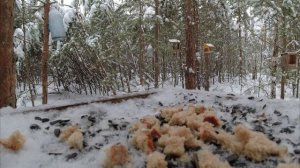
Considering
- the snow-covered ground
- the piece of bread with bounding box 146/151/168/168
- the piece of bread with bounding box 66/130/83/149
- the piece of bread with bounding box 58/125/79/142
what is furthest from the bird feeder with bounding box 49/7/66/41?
the piece of bread with bounding box 146/151/168/168

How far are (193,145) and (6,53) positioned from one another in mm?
2882

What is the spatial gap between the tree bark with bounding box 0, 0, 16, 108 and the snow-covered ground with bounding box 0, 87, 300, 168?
190 cm

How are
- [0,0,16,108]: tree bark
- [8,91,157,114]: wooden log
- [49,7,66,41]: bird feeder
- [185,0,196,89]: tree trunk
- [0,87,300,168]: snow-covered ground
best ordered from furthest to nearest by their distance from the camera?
[185,0,196,89]: tree trunk < [49,7,66,41]: bird feeder < [0,0,16,108]: tree bark < [8,91,157,114]: wooden log < [0,87,300,168]: snow-covered ground

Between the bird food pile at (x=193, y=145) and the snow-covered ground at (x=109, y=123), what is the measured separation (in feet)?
0.18

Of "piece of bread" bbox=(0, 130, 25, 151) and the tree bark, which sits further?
the tree bark

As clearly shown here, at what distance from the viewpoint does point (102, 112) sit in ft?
7.24

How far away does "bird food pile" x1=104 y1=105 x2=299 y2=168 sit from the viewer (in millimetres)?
1492

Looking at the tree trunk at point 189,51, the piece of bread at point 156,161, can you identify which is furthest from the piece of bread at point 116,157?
the tree trunk at point 189,51

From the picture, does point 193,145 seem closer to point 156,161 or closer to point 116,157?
point 156,161

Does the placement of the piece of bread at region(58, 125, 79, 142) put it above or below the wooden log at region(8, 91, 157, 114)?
below

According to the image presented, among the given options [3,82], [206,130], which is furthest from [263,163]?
[3,82]

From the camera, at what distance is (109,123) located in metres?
2.03

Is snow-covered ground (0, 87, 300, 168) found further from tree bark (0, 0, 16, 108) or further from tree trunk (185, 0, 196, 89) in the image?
tree trunk (185, 0, 196, 89)

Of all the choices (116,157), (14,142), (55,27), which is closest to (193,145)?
(116,157)
